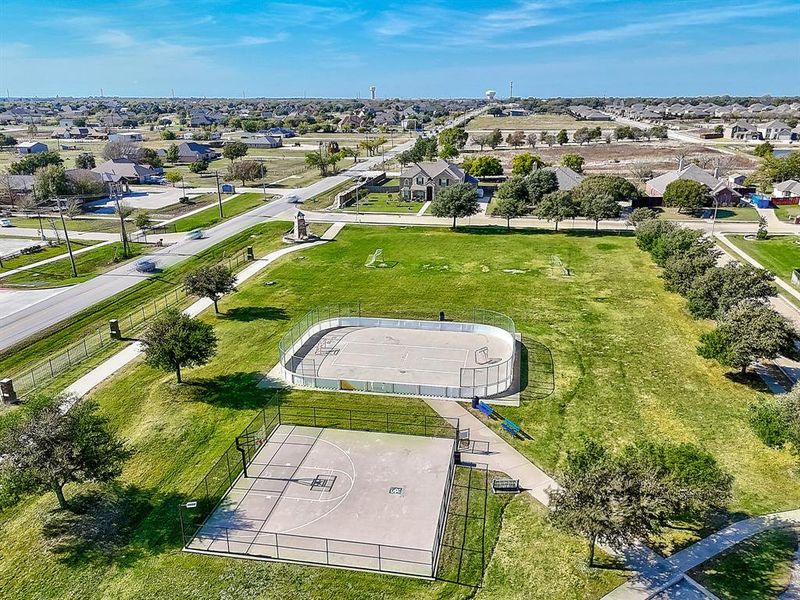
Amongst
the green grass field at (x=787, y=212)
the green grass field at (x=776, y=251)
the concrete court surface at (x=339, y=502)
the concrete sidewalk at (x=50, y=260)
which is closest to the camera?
the concrete court surface at (x=339, y=502)

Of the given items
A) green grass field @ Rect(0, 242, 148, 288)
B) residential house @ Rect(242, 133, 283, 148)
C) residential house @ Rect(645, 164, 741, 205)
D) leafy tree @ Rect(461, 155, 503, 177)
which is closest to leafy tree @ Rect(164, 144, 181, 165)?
residential house @ Rect(242, 133, 283, 148)

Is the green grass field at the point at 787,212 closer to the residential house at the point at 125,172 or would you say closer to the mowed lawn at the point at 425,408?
the mowed lawn at the point at 425,408

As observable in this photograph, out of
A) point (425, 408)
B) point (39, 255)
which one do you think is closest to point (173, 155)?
point (39, 255)

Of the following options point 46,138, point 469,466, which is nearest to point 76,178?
point 469,466

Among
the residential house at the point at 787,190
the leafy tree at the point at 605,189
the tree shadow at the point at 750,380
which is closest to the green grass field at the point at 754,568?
the tree shadow at the point at 750,380

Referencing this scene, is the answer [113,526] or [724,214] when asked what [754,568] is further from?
[724,214]

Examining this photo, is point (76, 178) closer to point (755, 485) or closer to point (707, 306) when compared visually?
point (707, 306)
